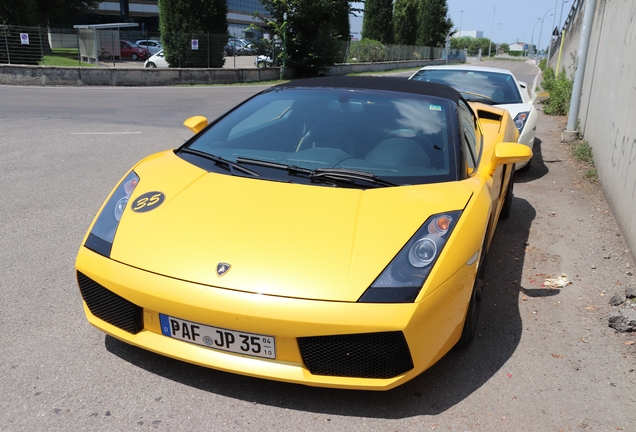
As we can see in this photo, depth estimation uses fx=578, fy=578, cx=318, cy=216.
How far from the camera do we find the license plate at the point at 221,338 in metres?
2.41

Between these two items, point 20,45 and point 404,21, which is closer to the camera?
point 20,45

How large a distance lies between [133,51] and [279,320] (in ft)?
123

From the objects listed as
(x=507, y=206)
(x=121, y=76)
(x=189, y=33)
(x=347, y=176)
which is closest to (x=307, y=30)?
(x=189, y=33)

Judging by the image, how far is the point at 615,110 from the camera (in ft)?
21.6

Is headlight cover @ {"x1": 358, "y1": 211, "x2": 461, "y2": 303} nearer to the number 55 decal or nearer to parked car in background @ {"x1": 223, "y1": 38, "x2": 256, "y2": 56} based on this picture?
the number 55 decal

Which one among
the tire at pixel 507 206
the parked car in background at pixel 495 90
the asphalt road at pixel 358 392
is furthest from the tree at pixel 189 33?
the tire at pixel 507 206

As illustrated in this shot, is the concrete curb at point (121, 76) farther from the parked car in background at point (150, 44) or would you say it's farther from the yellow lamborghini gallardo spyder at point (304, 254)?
the yellow lamborghini gallardo spyder at point (304, 254)

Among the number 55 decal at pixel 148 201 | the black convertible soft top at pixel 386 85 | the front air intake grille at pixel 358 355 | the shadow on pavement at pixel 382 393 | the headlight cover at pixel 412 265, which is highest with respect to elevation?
the black convertible soft top at pixel 386 85

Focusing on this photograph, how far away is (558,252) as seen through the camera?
4742 millimetres

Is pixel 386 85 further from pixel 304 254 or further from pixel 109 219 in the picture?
pixel 109 219

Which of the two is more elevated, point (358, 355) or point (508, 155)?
point (508, 155)

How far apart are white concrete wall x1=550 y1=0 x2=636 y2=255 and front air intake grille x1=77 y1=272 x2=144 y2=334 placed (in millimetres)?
3790

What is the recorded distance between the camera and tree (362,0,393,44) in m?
48.2

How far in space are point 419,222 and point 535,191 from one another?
4.52 m
